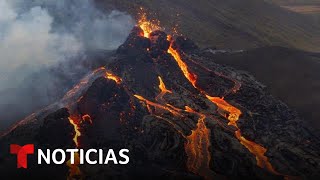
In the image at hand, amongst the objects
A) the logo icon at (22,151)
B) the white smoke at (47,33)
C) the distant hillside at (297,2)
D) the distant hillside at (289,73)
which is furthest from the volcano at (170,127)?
the distant hillside at (297,2)

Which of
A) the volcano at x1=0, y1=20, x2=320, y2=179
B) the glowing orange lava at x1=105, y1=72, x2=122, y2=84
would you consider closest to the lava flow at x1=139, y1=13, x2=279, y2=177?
the volcano at x1=0, y1=20, x2=320, y2=179

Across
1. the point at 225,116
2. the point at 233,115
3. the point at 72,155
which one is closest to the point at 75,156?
the point at 72,155

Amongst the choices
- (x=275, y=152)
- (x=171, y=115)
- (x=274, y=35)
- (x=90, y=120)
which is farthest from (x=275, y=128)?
(x=274, y=35)

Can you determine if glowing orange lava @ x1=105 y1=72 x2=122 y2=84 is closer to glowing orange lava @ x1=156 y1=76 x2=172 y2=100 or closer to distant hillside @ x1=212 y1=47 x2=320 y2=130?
glowing orange lava @ x1=156 y1=76 x2=172 y2=100

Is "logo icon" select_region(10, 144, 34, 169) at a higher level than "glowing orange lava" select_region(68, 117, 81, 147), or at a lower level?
lower

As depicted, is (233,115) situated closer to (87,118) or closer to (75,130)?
(87,118)

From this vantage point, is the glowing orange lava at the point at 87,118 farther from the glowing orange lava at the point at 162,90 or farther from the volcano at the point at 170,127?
the glowing orange lava at the point at 162,90
